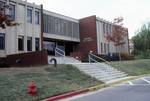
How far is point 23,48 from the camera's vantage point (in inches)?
731

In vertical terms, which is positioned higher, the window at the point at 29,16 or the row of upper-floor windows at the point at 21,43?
the window at the point at 29,16

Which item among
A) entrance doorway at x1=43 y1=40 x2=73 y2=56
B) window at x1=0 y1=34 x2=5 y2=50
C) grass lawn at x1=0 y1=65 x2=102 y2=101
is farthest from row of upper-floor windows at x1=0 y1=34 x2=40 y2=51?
grass lawn at x1=0 y1=65 x2=102 y2=101

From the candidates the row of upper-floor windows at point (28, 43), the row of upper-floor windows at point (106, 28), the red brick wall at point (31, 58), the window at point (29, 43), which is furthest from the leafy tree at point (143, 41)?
the red brick wall at point (31, 58)

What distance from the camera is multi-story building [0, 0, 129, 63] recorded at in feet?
58.0

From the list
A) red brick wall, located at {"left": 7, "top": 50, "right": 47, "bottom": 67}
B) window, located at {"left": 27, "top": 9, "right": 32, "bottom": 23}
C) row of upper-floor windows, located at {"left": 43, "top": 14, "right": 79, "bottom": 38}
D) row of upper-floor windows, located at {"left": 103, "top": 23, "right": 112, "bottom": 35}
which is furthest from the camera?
row of upper-floor windows, located at {"left": 103, "top": 23, "right": 112, "bottom": 35}

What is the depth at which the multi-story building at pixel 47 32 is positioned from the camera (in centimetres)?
1769

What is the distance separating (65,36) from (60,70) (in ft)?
44.3

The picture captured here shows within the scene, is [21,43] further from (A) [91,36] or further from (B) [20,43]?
(A) [91,36]

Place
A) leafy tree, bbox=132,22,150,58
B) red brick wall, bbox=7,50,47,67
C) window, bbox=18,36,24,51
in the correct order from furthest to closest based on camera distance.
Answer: leafy tree, bbox=132,22,150,58 → window, bbox=18,36,24,51 → red brick wall, bbox=7,50,47,67

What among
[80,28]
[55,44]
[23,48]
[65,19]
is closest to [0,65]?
[23,48]

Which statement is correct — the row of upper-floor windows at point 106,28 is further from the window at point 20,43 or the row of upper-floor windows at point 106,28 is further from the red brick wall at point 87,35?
the window at point 20,43

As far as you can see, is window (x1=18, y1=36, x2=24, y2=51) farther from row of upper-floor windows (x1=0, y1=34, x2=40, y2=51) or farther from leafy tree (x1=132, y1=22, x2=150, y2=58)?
leafy tree (x1=132, y1=22, x2=150, y2=58)

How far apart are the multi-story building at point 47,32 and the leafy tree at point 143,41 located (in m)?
4.31

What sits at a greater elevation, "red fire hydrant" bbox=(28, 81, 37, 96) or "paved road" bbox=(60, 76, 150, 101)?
"red fire hydrant" bbox=(28, 81, 37, 96)
